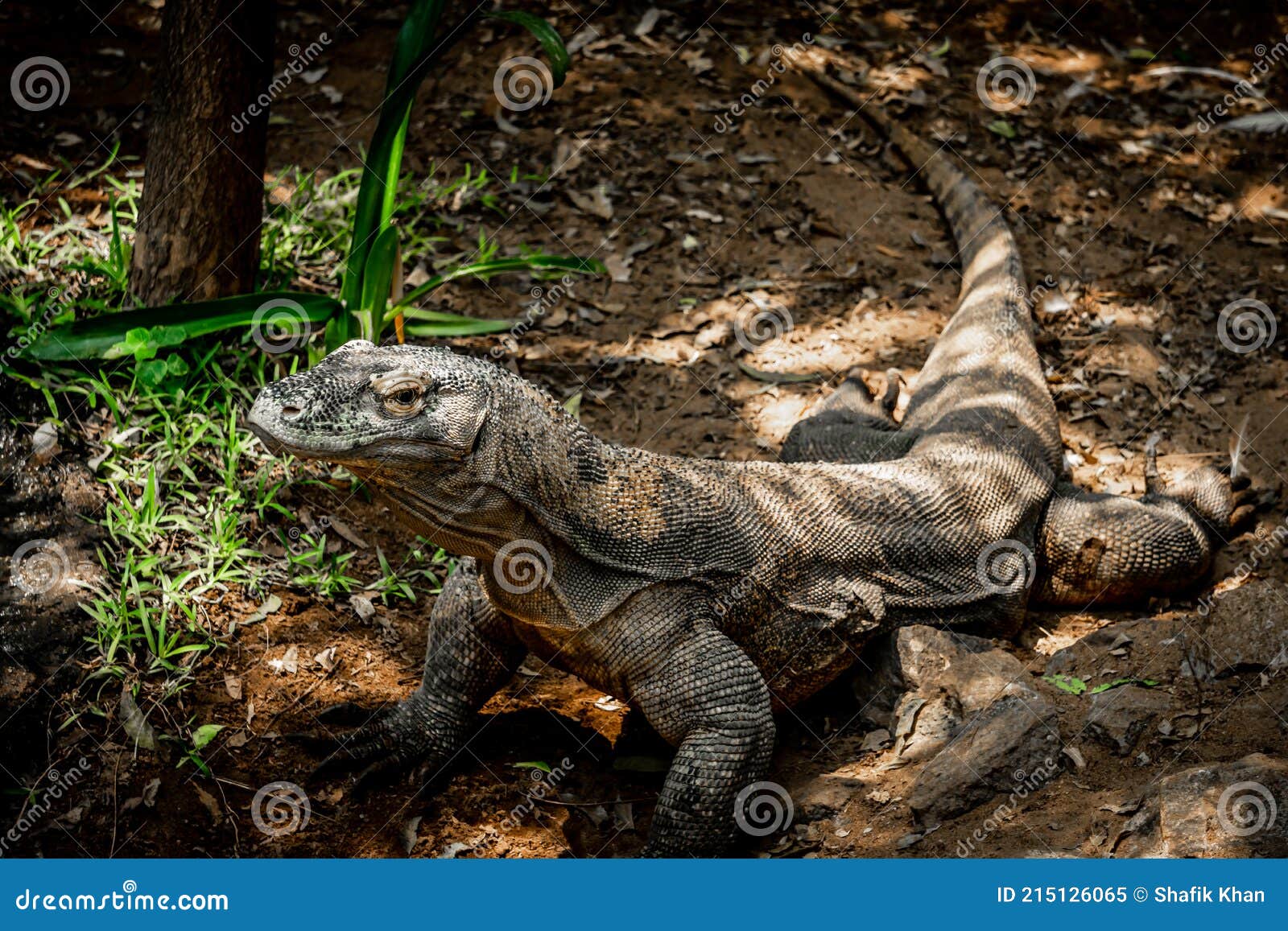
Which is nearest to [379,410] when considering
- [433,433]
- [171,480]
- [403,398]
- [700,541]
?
[403,398]

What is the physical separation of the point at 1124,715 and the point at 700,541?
167 cm

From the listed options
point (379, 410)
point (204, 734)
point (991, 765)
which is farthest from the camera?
point (204, 734)

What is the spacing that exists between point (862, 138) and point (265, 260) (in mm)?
4391

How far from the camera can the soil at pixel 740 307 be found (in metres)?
4.67

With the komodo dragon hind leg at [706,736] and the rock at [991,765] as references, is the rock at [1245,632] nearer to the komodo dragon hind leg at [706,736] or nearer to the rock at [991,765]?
the rock at [991,765]

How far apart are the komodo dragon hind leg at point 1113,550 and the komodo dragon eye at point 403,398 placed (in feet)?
10.7

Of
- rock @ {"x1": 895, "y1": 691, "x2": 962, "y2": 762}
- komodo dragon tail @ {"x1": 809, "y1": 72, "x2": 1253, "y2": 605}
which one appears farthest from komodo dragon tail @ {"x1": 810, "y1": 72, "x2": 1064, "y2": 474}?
rock @ {"x1": 895, "y1": 691, "x2": 962, "y2": 762}

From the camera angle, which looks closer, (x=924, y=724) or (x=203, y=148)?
(x=924, y=724)

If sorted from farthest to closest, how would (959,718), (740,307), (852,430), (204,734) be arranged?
1. (740,307)
2. (852,430)
3. (204,734)
4. (959,718)

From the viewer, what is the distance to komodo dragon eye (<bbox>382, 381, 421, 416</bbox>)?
12.8ft

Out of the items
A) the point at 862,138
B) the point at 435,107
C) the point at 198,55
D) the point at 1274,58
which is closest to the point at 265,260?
the point at 198,55

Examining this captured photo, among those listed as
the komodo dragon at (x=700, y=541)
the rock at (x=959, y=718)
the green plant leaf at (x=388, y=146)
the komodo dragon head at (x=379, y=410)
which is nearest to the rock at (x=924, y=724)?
the rock at (x=959, y=718)

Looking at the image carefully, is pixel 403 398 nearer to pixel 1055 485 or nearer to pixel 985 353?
pixel 1055 485

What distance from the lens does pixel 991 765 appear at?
172 inches
